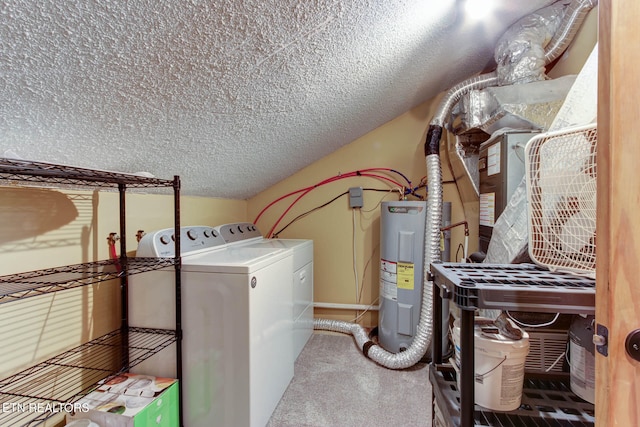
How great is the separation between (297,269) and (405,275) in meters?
0.73

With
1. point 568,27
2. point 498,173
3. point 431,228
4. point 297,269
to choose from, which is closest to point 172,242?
point 297,269

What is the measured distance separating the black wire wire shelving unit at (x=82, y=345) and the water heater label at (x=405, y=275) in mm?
1359

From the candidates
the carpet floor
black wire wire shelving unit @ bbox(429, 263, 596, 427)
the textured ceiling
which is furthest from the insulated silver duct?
the carpet floor

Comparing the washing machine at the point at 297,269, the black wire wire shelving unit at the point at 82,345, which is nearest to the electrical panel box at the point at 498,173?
the washing machine at the point at 297,269

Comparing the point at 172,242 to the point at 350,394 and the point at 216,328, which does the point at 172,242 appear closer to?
the point at 216,328

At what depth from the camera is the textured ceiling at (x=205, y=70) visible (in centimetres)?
69

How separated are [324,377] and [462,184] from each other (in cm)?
166

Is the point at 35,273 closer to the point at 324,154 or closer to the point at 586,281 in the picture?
the point at 586,281

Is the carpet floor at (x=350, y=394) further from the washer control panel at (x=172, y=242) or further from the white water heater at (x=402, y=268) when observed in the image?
the washer control panel at (x=172, y=242)

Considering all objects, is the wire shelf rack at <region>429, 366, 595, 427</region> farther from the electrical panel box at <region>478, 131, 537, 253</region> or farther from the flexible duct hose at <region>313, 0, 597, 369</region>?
the flexible duct hose at <region>313, 0, 597, 369</region>

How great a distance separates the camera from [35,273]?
1.06 meters

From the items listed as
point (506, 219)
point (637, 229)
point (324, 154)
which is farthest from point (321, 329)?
point (637, 229)

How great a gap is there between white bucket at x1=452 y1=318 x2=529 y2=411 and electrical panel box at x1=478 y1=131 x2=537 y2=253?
90 centimetres

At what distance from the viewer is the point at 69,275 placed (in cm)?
105
